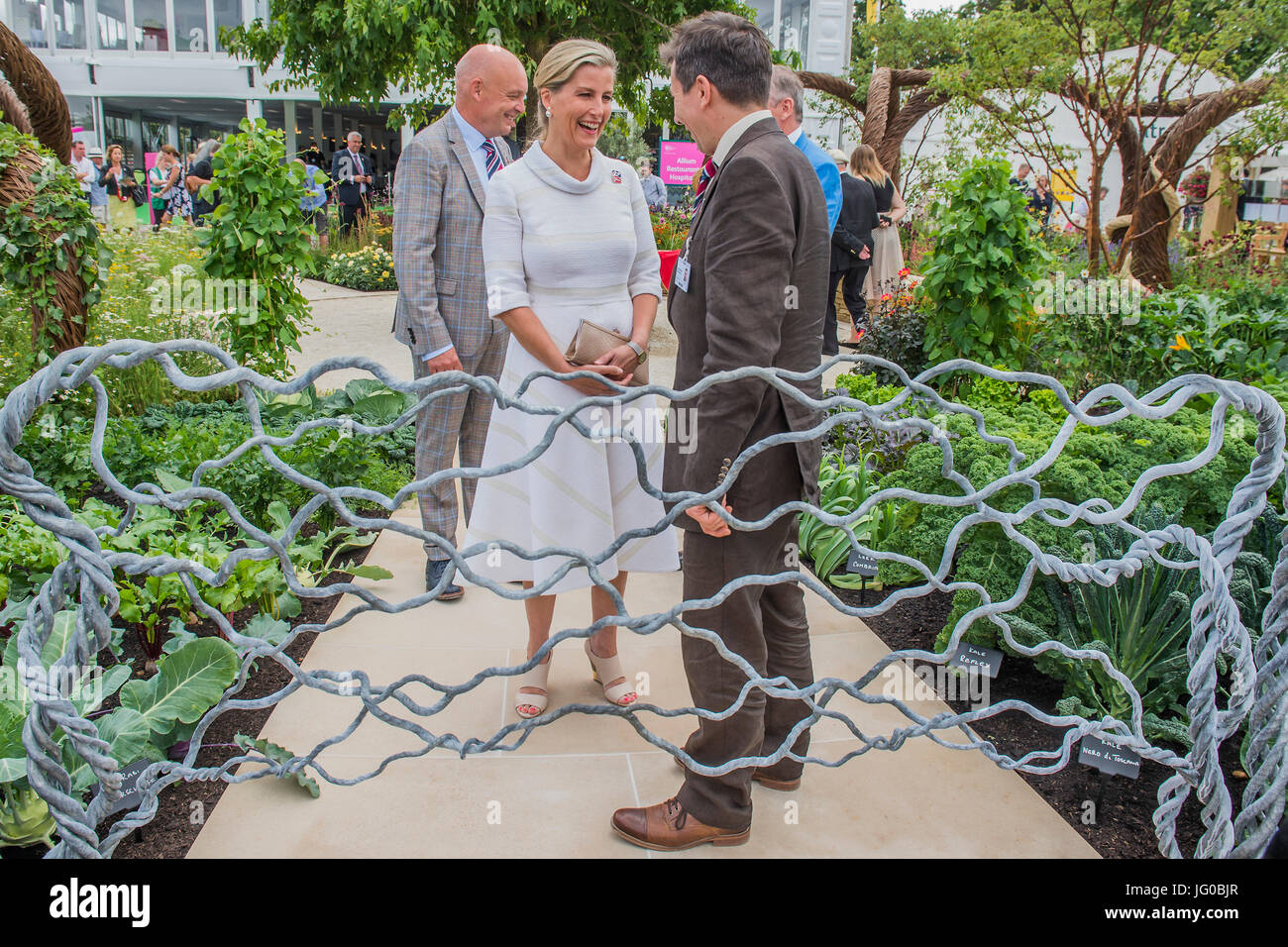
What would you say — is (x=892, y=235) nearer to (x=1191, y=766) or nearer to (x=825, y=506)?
(x=825, y=506)

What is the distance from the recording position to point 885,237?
900cm

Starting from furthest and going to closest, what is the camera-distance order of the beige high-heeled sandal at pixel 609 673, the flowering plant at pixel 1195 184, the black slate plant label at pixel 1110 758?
the flowering plant at pixel 1195 184
the beige high-heeled sandal at pixel 609 673
the black slate plant label at pixel 1110 758

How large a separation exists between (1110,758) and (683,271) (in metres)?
1.53

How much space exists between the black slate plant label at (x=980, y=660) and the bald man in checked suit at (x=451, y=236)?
1.70 m

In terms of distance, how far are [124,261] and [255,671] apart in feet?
16.4

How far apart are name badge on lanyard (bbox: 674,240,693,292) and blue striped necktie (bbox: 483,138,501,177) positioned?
1516mm

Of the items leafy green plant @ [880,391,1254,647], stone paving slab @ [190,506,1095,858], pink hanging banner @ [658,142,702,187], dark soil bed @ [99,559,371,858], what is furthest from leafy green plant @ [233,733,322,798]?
pink hanging banner @ [658,142,702,187]

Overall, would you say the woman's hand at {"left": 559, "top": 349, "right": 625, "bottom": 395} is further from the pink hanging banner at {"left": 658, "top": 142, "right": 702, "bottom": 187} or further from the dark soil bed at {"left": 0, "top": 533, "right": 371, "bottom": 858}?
the pink hanging banner at {"left": 658, "top": 142, "right": 702, "bottom": 187}

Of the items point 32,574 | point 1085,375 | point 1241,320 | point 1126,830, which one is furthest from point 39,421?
point 1241,320

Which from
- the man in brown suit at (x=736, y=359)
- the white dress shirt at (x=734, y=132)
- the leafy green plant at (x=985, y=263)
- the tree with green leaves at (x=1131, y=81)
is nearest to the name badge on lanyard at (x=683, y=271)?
the man in brown suit at (x=736, y=359)

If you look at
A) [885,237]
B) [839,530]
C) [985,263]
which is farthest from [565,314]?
[885,237]

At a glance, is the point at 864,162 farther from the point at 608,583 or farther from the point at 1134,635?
the point at 608,583

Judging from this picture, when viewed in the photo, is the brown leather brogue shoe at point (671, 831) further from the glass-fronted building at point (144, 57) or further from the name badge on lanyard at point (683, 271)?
the glass-fronted building at point (144, 57)

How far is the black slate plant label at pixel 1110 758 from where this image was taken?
2246 millimetres
